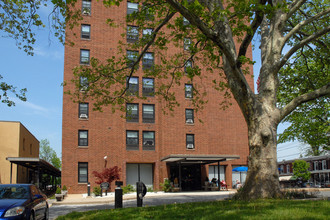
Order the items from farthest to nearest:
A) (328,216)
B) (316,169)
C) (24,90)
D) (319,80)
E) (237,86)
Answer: (316,169) < (319,80) < (24,90) < (237,86) < (328,216)

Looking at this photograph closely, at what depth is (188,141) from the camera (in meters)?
37.1

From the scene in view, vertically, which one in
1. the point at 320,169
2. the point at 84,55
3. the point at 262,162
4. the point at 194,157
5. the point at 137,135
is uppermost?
the point at 84,55

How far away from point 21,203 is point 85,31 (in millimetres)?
29011

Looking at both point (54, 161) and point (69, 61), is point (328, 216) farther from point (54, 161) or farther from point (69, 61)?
point (54, 161)

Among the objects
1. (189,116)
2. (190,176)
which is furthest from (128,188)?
(189,116)

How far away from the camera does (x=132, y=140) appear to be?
35.3m

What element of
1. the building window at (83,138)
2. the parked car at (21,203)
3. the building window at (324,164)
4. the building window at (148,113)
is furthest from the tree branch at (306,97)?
the building window at (324,164)

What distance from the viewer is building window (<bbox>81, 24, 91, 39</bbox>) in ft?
117

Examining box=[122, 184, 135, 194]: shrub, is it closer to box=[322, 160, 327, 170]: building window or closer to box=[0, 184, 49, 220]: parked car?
box=[0, 184, 49, 220]: parked car

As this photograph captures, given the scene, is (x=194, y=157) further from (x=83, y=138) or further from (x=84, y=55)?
(x=84, y=55)

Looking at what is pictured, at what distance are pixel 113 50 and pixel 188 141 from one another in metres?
12.5

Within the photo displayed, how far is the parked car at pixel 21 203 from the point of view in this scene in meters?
8.73

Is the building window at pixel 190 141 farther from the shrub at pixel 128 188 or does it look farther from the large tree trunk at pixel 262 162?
the large tree trunk at pixel 262 162

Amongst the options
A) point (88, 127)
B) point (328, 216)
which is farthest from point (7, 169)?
point (328, 216)
